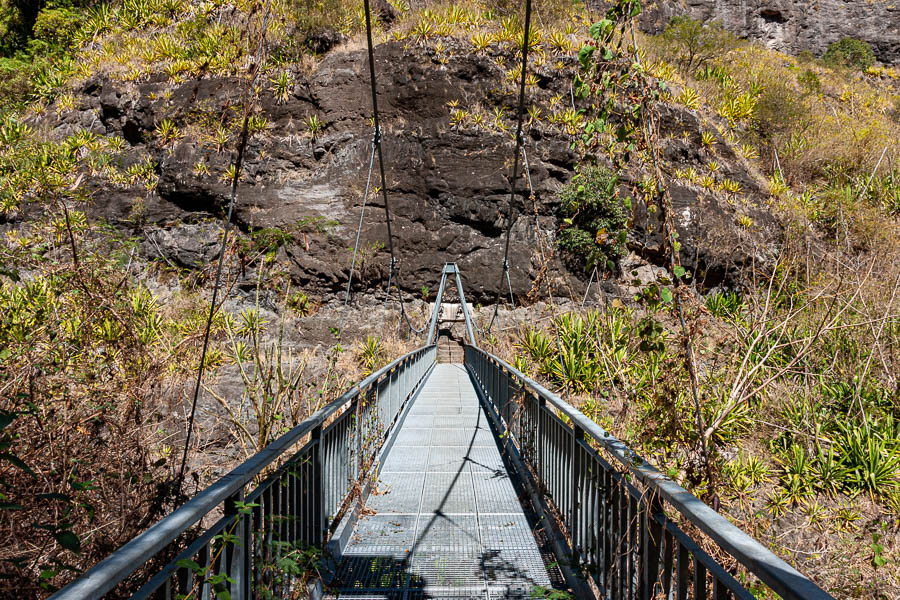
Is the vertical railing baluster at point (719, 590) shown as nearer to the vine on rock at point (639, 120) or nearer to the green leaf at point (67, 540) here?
the vine on rock at point (639, 120)

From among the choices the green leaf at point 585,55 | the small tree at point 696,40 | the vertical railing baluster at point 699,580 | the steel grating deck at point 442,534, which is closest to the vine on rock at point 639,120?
the green leaf at point 585,55

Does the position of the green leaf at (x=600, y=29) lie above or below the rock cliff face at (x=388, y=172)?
below

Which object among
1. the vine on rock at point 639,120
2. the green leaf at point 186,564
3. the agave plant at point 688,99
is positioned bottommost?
the green leaf at point 186,564

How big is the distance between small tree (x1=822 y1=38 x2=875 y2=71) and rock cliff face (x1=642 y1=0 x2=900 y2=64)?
1.25 metres

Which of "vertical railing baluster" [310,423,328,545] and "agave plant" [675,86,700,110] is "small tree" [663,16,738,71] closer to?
"agave plant" [675,86,700,110]

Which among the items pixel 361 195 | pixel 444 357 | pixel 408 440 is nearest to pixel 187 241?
pixel 361 195

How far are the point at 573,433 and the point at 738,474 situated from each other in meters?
4.74

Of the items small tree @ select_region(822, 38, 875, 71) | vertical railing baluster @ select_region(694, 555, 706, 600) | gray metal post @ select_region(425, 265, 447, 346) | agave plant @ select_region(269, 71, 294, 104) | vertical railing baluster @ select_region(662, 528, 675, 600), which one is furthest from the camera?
small tree @ select_region(822, 38, 875, 71)

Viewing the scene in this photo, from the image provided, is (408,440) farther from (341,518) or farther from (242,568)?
(242,568)

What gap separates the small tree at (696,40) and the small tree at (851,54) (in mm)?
14884

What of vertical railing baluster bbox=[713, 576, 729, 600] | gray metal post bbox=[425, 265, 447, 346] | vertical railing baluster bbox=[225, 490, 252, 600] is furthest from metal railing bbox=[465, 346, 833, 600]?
gray metal post bbox=[425, 265, 447, 346]

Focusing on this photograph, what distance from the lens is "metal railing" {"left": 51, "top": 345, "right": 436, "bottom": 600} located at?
1257 millimetres

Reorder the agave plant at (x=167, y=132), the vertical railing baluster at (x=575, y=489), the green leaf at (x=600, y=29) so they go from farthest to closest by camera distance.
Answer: the agave plant at (x=167, y=132)
the vertical railing baluster at (x=575, y=489)
the green leaf at (x=600, y=29)

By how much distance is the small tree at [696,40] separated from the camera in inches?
843
